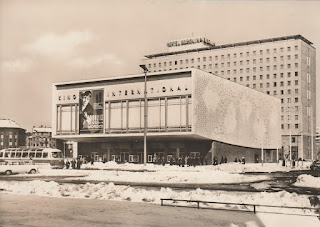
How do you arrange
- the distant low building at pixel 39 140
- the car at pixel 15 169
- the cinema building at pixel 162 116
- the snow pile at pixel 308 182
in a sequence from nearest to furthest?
the snow pile at pixel 308 182 < the car at pixel 15 169 < the cinema building at pixel 162 116 < the distant low building at pixel 39 140

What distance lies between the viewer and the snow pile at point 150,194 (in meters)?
16.3

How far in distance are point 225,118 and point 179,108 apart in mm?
8881

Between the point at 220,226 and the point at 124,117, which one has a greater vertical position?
the point at 124,117

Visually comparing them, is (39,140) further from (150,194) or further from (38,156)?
(150,194)

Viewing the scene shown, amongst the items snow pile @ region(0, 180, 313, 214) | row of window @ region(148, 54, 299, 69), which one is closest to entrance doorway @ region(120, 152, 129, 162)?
snow pile @ region(0, 180, 313, 214)

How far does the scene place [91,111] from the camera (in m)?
67.6

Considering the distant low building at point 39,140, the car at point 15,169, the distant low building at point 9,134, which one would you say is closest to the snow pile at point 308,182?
the car at point 15,169

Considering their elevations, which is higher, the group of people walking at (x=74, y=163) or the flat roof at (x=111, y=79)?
the flat roof at (x=111, y=79)

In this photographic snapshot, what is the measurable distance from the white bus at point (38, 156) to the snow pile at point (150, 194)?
78.4 ft

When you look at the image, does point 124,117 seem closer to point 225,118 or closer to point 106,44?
point 225,118

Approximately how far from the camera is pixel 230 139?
214 feet

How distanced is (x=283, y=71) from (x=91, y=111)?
193 feet

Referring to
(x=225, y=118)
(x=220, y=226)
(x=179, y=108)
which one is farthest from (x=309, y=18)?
(x=225, y=118)

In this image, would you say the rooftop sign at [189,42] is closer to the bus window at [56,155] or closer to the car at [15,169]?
the bus window at [56,155]
